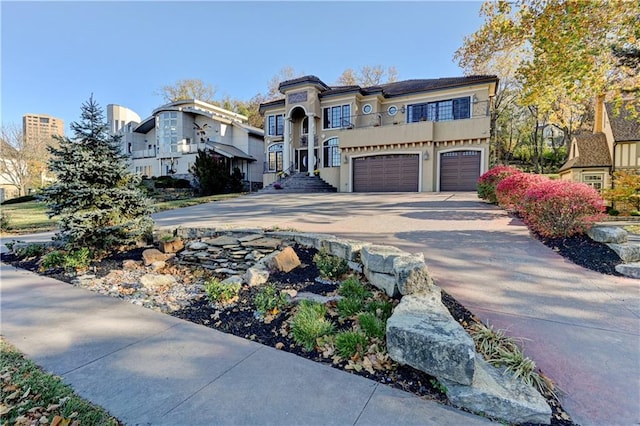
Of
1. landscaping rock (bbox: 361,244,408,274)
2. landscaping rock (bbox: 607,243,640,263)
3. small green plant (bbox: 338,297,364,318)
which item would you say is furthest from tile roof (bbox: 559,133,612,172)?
small green plant (bbox: 338,297,364,318)

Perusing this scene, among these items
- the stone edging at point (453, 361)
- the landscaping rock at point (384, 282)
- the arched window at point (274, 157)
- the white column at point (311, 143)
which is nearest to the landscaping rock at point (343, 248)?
the landscaping rock at point (384, 282)

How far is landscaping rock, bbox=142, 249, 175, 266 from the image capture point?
18.9ft

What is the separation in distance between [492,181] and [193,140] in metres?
25.7

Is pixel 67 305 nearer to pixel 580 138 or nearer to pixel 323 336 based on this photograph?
pixel 323 336

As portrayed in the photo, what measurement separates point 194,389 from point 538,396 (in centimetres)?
244

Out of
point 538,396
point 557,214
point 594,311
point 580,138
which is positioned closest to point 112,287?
point 538,396

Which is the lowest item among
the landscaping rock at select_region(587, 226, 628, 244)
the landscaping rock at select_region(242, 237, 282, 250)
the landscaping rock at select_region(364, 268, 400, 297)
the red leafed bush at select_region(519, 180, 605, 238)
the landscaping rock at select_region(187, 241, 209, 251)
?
the landscaping rock at select_region(364, 268, 400, 297)

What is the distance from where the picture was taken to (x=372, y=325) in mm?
3053

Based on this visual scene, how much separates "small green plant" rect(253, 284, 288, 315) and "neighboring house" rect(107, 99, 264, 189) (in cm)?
2428

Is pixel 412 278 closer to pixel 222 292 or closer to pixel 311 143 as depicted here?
pixel 222 292

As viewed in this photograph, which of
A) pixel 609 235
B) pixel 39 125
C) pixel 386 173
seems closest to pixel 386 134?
pixel 386 173

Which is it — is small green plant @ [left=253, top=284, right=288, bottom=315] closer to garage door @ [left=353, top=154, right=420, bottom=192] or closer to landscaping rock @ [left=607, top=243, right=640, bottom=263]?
landscaping rock @ [left=607, top=243, right=640, bottom=263]

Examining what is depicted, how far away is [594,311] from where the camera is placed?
10.9 feet

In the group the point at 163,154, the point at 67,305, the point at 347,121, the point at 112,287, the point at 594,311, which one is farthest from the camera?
the point at 163,154
